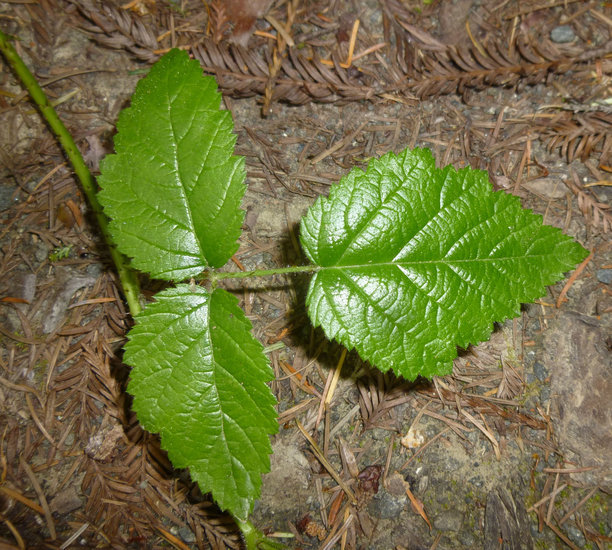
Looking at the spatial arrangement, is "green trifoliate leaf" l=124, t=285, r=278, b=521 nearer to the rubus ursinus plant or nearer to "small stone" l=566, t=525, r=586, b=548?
the rubus ursinus plant

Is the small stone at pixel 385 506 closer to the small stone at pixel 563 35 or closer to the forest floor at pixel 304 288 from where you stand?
the forest floor at pixel 304 288

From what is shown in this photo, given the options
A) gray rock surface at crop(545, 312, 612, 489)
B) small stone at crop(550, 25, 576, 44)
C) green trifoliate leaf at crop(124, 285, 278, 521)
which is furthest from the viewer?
small stone at crop(550, 25, 576, 44)

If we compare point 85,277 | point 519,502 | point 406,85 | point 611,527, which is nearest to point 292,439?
point 519,502

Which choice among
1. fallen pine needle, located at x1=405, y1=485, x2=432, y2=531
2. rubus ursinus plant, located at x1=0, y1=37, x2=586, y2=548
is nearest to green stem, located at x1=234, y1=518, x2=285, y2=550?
rubus ursinus plant, located at x1=0, y1=37, x2=586, y2=548

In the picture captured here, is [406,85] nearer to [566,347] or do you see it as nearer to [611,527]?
[566,347]

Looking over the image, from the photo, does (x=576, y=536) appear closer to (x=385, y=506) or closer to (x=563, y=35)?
(x=385, y=506)

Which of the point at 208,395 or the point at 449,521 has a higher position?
the point at 208,395

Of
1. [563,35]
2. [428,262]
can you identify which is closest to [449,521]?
[428,262]
